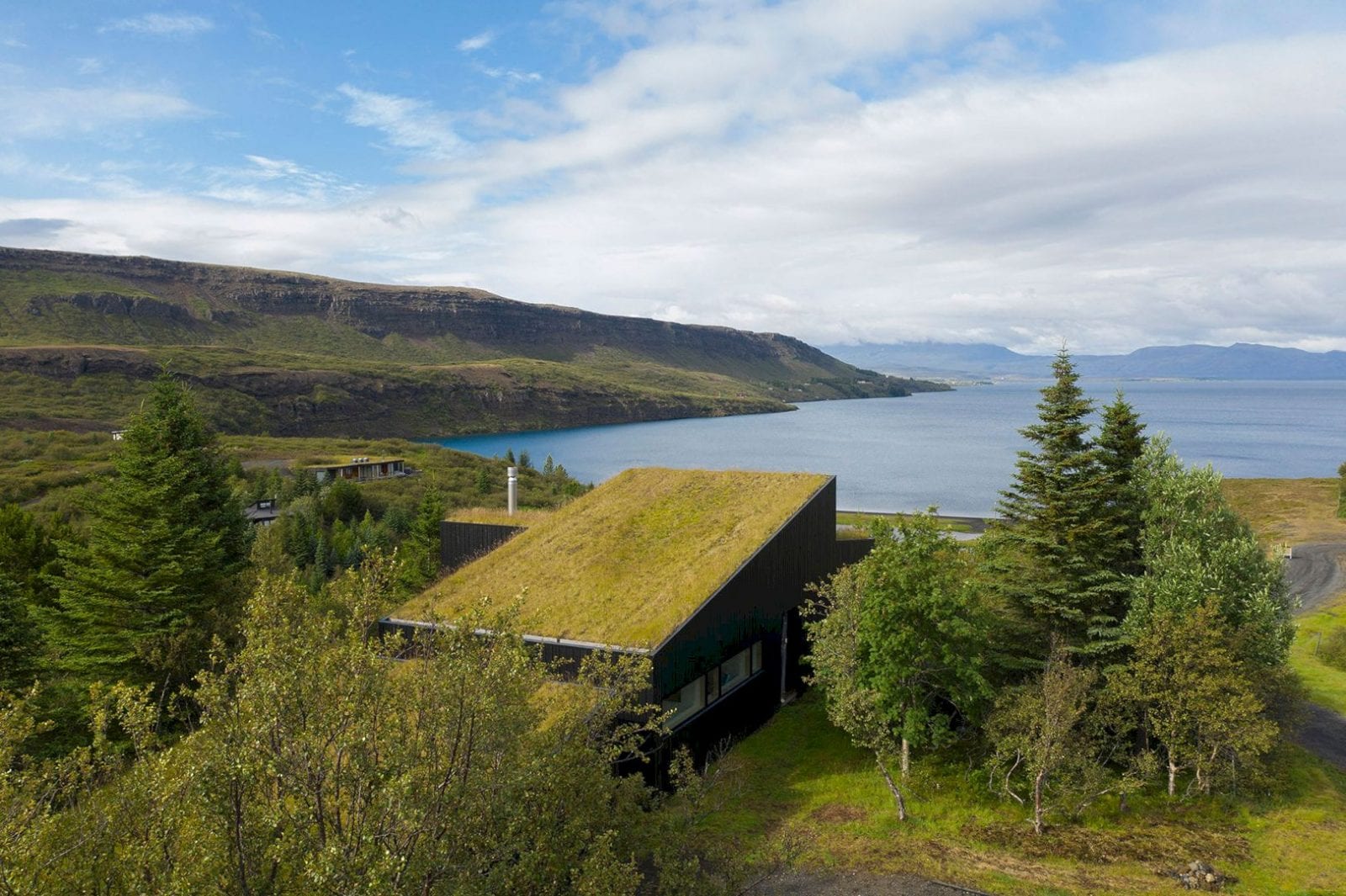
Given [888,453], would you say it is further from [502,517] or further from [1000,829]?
[1000,829]

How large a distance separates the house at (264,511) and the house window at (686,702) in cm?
5715

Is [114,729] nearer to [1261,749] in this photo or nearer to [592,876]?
[592,876]

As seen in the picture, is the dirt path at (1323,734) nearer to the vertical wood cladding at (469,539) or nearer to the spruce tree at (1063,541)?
the spruce tree at (1063,541)

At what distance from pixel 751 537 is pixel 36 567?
30626 mm

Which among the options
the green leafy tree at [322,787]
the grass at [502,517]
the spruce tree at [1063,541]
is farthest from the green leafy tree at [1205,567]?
the grass at [502,517]

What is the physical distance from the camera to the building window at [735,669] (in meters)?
24.0

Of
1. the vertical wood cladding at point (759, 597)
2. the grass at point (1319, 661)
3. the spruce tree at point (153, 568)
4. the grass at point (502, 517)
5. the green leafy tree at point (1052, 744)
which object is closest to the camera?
the green leafy tree at point (1052, 744)

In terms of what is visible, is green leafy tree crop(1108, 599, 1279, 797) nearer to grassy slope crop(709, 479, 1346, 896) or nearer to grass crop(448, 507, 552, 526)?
grassy slope crop(709, 479, 1346, 896)

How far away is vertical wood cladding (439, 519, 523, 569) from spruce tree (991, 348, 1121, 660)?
1803 centimetres

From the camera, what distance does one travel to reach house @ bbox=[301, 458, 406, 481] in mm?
93312

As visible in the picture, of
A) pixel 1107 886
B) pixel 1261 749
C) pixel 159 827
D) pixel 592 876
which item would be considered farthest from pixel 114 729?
pixel 1261 749

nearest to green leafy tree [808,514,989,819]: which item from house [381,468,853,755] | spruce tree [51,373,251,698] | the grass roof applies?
house [381,468,853,755]

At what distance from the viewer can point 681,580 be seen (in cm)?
2320

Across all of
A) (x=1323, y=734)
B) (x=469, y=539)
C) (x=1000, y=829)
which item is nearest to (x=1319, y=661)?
(x=1323, y=734)
